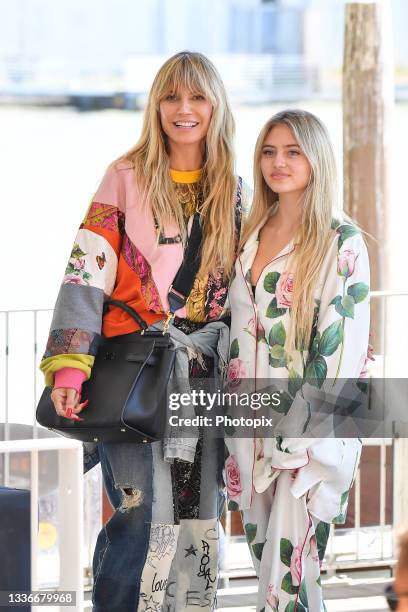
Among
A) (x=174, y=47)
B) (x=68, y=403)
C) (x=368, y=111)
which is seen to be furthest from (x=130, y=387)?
Result: (x=174, y=47)

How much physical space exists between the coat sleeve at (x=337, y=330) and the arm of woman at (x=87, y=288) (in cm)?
50

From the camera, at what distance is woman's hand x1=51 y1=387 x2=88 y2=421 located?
8.53ft

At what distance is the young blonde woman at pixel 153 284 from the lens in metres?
2.64

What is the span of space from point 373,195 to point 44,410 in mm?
3486

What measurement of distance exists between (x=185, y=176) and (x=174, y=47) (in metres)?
21.2

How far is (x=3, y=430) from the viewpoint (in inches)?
157

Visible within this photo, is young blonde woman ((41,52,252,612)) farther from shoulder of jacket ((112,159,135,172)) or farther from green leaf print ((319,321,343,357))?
green leaf print ((319,321,343,357))

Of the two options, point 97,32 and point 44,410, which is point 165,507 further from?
point 97,32

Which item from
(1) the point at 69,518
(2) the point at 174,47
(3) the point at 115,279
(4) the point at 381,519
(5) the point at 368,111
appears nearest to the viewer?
(1) the point at 69,518

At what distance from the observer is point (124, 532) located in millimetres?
2676

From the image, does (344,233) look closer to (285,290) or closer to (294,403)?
(285,290)

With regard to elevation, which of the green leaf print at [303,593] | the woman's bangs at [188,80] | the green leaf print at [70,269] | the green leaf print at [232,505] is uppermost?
the woman's bangs at [188,80]

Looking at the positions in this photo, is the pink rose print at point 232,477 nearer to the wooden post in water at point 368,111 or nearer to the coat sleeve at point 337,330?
the coat sleeve at point 337,330

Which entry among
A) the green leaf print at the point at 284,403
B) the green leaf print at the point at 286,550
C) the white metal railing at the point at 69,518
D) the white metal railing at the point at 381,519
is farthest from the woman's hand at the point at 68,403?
the white metal railing at the point at 381,519
